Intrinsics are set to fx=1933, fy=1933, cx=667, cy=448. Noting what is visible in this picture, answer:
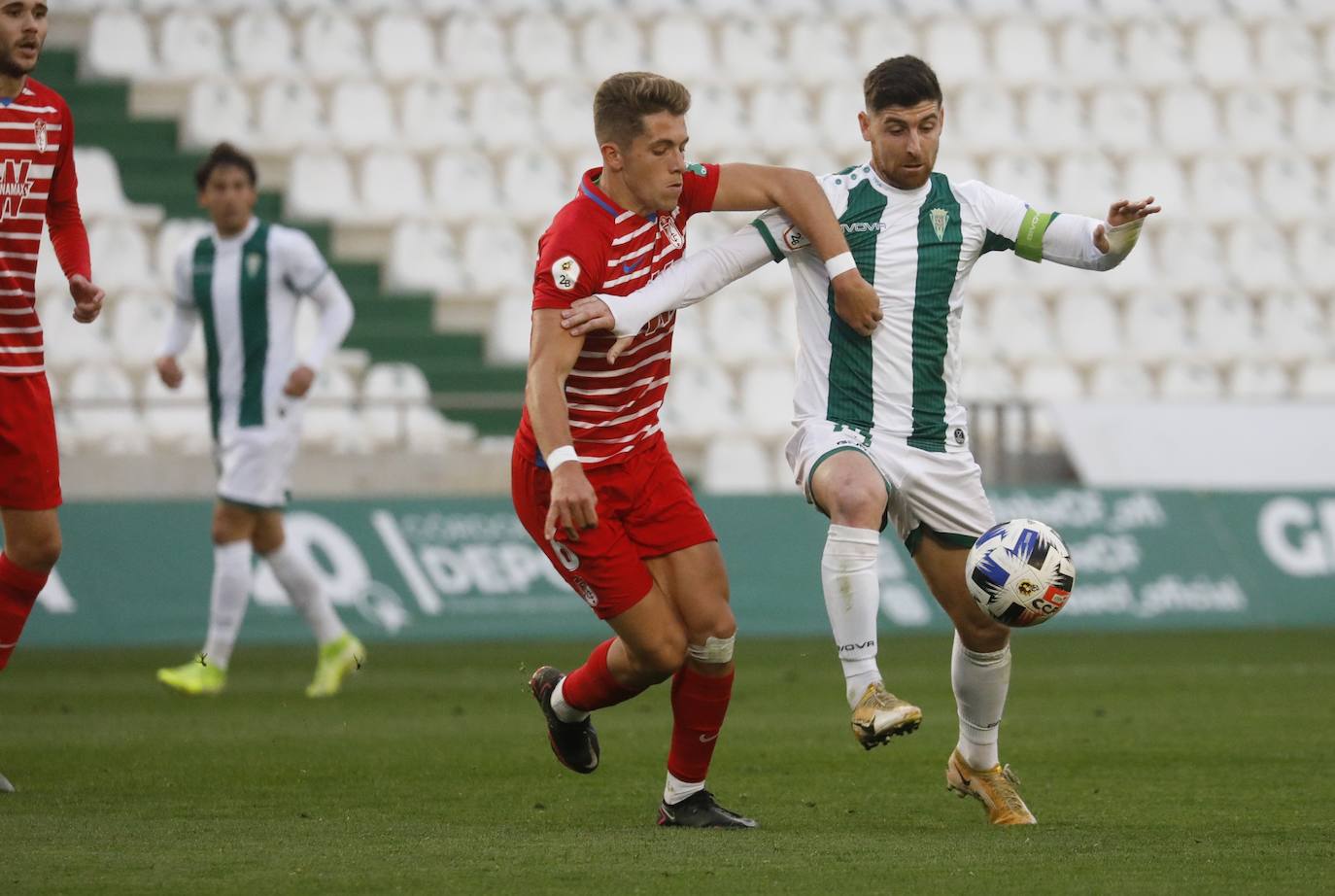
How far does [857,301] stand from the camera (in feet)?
18.1

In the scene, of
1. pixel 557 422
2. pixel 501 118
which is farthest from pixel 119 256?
pixel 557 422

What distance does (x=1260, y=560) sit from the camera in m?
14.0

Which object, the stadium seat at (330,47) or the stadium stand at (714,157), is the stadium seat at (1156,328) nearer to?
the stadium stand at (714,157)

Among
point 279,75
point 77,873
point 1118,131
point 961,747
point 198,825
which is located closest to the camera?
point 77,873

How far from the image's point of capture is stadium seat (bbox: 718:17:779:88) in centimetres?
1884

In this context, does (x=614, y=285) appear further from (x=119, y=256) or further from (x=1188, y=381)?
(x=1188, y=381)

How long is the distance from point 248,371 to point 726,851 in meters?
5.57

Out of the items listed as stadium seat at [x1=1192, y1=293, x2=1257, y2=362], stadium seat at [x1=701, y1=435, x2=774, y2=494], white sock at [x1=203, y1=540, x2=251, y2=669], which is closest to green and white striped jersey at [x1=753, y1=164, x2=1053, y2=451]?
white sock at [x1=203, y1=540, x2=251, y2=669]

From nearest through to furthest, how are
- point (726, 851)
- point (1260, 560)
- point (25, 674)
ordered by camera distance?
1. point (726, 851)
2. point (25, 674)
3. point (1260, 560)

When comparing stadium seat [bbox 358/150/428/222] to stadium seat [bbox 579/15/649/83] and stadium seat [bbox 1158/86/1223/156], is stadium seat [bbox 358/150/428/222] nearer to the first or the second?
stadium seat [bbox 579/15/649/83]

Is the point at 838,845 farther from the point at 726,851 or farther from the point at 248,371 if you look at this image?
the point at 248,371

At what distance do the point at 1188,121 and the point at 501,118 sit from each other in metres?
6.99

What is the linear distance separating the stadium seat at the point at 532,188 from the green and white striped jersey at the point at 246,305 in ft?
24.7

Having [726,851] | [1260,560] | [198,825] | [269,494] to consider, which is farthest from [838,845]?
[1260,560]
